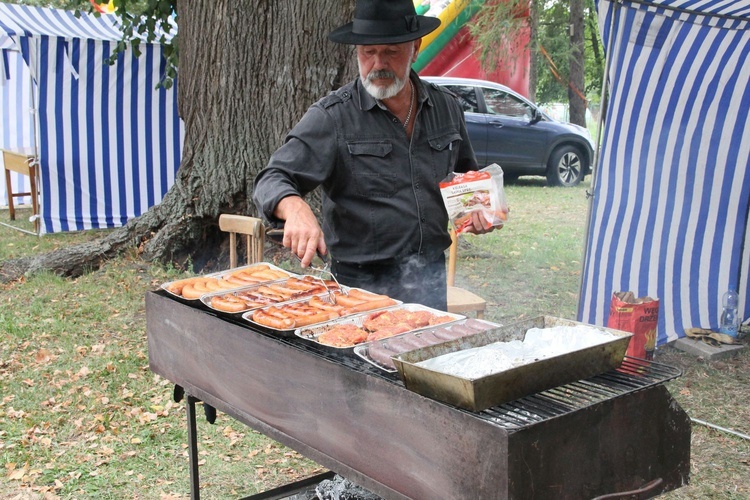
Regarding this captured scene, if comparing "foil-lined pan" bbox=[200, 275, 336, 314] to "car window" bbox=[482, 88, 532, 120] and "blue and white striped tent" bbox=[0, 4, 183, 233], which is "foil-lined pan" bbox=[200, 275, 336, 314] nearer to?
"blue and white striped tent" bbox=[0, 4, 183, 233]

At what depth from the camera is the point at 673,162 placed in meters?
5.16

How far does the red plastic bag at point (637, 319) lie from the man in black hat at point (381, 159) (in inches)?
77.8

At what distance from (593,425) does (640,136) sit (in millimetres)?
3593

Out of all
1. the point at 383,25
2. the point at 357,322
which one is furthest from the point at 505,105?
the point at 357,322

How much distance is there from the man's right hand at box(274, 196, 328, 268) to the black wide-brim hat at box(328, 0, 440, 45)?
0.75m

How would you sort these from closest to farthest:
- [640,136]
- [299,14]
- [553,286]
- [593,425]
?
[593,425]
[640,136]
[299,14]
[553,286]

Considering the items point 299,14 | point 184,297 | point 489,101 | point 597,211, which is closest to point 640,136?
point 597,211

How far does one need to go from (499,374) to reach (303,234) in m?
0.99

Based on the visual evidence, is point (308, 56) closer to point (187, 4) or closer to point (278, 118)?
point (278, 118)

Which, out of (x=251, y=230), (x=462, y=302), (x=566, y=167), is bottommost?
(x=462, y=302)

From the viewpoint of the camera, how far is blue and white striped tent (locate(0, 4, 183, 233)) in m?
9.64

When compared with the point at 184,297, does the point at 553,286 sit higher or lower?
lower

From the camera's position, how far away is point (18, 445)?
4383 millimetres

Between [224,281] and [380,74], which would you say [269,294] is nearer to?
[224,281]
